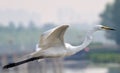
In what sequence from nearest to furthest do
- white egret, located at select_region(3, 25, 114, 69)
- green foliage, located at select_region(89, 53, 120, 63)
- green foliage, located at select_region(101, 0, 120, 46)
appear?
white egret, located at select_region(3, 25, 114, 69) → green foliage, located at select_region(89, 53, 120, 63) → green foliage, located at select_region(101, 0, 120, 46)

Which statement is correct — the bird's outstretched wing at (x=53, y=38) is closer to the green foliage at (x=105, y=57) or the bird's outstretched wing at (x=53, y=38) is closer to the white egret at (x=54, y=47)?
the white egret at (x=54, y=47)

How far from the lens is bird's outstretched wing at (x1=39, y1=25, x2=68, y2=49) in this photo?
1080 centimetres

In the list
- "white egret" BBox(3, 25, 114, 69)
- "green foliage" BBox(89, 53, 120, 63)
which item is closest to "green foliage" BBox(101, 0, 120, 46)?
"green foliage" BBox(89, 53, 120, 63)

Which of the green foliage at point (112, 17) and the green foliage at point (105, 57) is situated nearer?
the green foliage at point (105, 57)

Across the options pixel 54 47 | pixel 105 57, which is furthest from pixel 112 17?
pixel 54 47

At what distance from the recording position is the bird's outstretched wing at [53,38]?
10797 millimetres

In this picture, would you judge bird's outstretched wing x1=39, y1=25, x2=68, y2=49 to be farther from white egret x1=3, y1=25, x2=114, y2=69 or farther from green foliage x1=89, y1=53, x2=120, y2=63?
green foliage x1=89, y1=53, x2=120, y2=63

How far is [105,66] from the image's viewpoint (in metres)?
43.2

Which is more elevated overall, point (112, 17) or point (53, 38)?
point (53, 38)

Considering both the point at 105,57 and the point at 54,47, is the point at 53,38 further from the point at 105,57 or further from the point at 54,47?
the point at 105,57

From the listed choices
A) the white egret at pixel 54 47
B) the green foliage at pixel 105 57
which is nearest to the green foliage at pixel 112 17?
the green foliage at pixel 105 57

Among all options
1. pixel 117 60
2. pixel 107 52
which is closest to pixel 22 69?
pixel 117 60

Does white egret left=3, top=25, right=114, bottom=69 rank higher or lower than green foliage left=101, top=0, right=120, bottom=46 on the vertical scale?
higher

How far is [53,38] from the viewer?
11.2 metres
